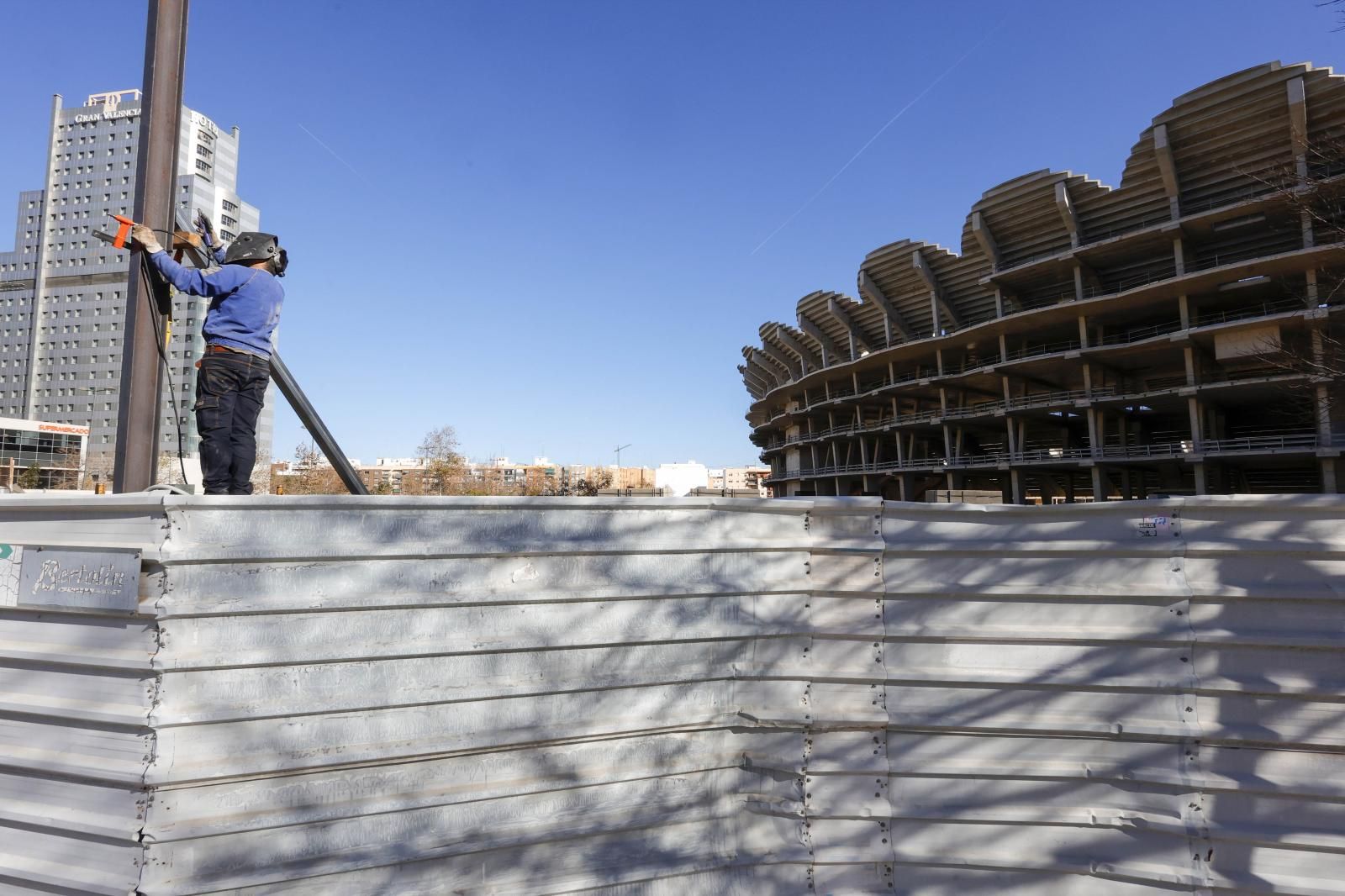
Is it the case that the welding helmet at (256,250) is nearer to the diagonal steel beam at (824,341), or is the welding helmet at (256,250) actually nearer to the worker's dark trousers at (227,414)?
the worker's dark trousers at (227,414)

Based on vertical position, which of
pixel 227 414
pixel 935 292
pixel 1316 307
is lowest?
pixel 227 414

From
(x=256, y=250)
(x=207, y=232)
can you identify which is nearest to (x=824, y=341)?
(x=207, y=232)

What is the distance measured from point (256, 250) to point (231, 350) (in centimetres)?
62

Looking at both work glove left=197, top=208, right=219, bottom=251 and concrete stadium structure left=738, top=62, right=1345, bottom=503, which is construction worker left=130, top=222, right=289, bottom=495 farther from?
concrete stadium structure left=738, top=62, right=1345, bottom=503

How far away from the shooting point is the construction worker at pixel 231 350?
11.4ft

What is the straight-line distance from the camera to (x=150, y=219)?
145 inches

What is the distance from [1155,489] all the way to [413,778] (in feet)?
142

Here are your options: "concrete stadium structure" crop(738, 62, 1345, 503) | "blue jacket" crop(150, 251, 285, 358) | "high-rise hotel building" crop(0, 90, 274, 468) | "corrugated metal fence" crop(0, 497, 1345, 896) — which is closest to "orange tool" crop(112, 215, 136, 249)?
"blue jacket" crop(150, 251, 285, 358)

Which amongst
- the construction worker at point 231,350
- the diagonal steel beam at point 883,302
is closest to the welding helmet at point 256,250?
the construction worker at point 231,350

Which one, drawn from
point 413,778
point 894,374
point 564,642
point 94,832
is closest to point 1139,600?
point 564,642

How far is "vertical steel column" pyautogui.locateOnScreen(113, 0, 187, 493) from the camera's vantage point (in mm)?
3645

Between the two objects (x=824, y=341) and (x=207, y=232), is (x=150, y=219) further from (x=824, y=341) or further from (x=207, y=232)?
(x=824, y=341)

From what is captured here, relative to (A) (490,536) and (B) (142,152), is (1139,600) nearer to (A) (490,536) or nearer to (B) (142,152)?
(A) (490,536)

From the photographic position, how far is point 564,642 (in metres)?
2.97
